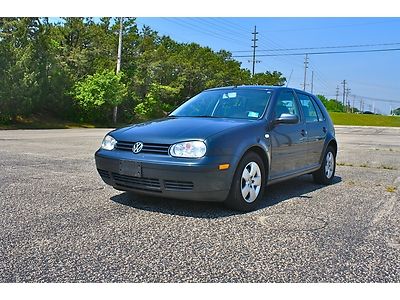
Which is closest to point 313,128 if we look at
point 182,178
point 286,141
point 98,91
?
point 286,141

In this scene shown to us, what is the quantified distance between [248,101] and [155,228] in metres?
2.29

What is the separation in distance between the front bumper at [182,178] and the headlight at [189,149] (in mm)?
61

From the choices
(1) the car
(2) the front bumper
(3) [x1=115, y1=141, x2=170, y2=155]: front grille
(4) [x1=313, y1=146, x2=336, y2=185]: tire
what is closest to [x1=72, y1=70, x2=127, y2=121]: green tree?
(4) [x1=313, y1=146, x2=336, y2=185]: tire

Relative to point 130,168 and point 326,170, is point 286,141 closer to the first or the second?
point 326,170

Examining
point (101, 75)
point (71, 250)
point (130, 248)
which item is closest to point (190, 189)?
point (130, 248)

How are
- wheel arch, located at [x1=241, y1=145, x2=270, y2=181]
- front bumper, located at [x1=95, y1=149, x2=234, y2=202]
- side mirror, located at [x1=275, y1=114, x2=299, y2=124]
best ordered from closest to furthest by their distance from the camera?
front bumper, located at [x1=95, y1=149, x2=234, y2=202]
wheel arch, located at [x1=241, y1=145, x2=270, y2=181]
side mirror, located at [x1=275, y1=114, x2=299, y2=124]

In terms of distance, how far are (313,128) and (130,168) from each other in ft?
10.1

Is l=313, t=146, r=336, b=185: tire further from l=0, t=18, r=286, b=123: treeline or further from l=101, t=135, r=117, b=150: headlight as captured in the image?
l=0, t=18, r=286, b=123: treeline

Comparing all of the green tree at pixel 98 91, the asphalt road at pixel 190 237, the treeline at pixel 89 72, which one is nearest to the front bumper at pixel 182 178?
the asphalt road at pixel 190 237

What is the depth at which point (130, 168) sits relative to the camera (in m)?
4.17

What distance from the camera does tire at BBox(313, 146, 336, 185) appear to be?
249 inches

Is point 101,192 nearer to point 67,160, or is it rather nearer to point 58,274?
point 58,274

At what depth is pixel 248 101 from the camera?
5.18 metres

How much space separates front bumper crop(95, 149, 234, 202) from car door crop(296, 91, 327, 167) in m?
2.11
